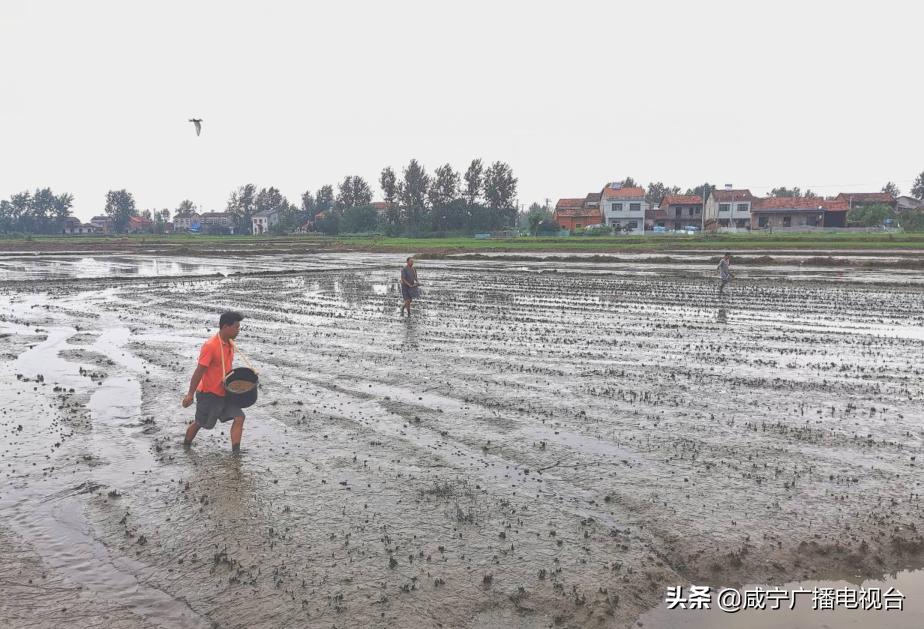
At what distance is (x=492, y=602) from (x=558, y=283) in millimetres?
23932

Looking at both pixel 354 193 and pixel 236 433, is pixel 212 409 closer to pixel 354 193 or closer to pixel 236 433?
pixel 236 433

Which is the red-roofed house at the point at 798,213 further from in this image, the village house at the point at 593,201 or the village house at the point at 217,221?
the village house at the point at 217,221

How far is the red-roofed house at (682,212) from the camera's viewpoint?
88812 mm

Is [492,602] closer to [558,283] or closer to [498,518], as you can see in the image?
[498,518]

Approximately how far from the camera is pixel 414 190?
9725 cm

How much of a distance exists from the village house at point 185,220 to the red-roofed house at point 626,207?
10515 cm

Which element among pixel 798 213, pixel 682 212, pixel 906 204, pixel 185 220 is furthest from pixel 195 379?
pixel 185 220

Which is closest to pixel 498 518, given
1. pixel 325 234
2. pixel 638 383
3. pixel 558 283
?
pixel 638 383

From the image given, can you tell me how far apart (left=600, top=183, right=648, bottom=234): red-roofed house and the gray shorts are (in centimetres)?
8346

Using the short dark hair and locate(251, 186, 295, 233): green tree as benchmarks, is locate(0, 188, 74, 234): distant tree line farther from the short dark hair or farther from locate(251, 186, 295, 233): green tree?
the short dark hair

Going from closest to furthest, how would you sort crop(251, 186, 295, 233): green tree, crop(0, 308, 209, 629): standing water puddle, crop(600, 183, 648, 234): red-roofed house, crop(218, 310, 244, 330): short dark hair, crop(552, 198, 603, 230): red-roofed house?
1. crop(0, 308, 209, 629): standing water puddle
2. crop(218, 310, 244, 330): short dark hair
3. crop(600, 183, 648, 234): red-roofed house
4. crop(552, 198, 603, 230): red-roofed house
5. crop(251, 186, 295, 233): green tree

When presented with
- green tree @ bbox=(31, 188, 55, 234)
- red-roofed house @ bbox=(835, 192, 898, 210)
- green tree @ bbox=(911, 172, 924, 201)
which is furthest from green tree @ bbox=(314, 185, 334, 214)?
green tree @ bbox=(911, 172, 924, 201)

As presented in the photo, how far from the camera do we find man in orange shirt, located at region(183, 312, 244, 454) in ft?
23.1

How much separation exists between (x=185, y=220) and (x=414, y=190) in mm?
87632
